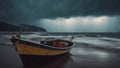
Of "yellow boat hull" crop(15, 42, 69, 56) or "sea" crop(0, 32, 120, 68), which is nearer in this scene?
"yellow boat hull" crop(15, 42, 69, 56)

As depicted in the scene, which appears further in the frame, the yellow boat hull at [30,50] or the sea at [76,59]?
the sea at [76,59]

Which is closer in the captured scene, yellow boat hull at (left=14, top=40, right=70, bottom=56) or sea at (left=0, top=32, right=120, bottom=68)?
yellow boat hull at (left=14, top=40, right=70, bottom=56)

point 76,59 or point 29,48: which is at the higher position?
point 29,48

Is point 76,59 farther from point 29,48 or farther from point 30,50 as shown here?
point 29,48

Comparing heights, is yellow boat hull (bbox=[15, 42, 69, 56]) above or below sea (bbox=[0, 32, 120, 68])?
above

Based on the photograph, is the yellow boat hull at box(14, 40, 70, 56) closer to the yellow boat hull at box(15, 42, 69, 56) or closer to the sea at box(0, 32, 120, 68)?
the yellow boat hull at box(15, 42, 69, 56)

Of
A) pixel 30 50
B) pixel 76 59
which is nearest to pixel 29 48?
pixel 30 50

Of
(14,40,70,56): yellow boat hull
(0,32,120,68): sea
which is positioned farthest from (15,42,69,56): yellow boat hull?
(0,32,120,68): sea

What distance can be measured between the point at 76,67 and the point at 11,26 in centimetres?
17233

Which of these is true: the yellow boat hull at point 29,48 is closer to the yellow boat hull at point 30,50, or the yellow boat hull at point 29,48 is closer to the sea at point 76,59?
the yellow boat hull at point 30,50

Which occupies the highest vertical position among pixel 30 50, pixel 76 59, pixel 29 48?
pixel 29 48

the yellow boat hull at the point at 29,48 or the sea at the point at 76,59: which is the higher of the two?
the yellow boat hull at the point at 29,48

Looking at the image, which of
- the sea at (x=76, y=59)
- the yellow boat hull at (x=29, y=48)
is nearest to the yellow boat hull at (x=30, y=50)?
the yellow boat hull at (x=29, y=48)

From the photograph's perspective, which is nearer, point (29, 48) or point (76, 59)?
point (29, 48)
